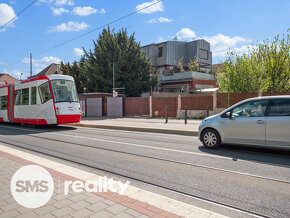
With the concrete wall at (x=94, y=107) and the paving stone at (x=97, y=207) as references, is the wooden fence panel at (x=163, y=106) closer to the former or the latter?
the concrete wall at (x=94, y=107)

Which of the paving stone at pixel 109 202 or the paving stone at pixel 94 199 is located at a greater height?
the paving stone at pixel 109 202

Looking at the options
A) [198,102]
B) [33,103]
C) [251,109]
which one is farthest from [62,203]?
[198,102]

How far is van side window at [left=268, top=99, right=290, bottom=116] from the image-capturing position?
6.25m

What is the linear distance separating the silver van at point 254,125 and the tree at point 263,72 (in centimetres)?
1446

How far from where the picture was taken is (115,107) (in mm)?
25578

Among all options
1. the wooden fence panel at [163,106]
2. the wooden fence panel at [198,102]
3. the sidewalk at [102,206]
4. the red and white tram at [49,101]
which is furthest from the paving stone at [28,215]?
the wooden fence panel at [163,106]

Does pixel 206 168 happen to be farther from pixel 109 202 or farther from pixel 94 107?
pixel 94 107

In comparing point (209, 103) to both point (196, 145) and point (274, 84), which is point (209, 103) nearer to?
point (274, 84)

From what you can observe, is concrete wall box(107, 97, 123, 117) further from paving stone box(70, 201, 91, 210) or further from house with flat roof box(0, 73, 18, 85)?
→ house with flat roof box(0, 73, 18, 85)

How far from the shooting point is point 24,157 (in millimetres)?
6137

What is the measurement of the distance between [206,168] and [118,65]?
26.6 m

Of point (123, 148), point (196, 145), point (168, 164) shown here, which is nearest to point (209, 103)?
point (196, 145)

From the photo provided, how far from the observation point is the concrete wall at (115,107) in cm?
2516

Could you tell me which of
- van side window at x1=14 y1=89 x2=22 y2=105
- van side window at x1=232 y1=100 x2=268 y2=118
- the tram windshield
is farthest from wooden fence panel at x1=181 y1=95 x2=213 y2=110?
van side window at x1=14 y1=89 x2=22 y2=105
